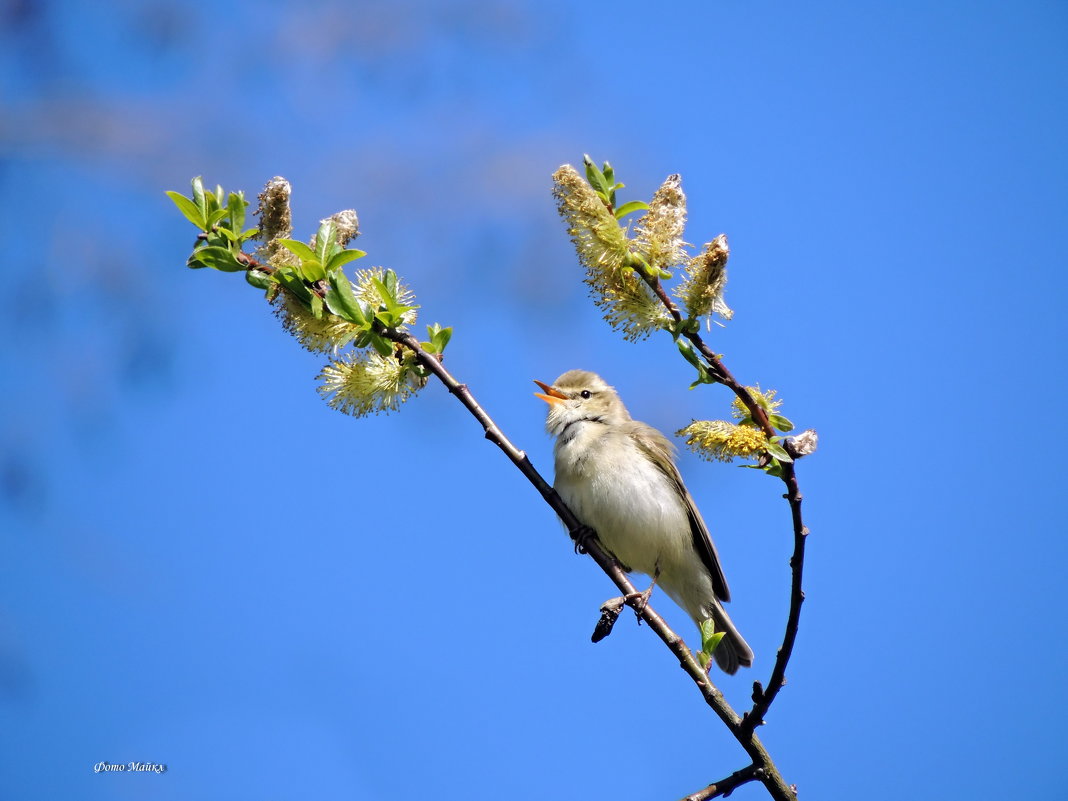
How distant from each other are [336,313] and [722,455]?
4.14 feet

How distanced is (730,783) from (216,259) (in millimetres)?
2323

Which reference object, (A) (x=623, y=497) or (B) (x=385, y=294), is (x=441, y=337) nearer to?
(B) (x=385, y=294)

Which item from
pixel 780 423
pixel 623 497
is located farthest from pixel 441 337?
→ pixel 623 497

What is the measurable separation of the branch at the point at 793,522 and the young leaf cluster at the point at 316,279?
796 millimetres

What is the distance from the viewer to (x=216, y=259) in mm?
2906

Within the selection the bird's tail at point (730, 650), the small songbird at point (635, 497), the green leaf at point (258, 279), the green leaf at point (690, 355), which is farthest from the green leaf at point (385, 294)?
the bird's tail at point (730, 650)

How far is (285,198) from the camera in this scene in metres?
2.94

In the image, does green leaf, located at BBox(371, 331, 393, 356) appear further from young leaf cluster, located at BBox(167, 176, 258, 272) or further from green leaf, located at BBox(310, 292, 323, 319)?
young leaf cluster, located at BBox(167, 176, 258, 272)

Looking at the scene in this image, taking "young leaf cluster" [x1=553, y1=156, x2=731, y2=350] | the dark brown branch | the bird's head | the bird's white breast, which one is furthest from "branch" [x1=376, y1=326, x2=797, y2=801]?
the bird's head

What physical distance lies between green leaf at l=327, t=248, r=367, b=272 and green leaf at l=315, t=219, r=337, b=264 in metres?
0.02

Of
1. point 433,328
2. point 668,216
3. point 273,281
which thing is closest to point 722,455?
point 668,216

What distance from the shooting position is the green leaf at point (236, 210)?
2926 millimetres

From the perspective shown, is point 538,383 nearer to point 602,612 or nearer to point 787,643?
point 602,612

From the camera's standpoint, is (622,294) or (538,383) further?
(538,383)
